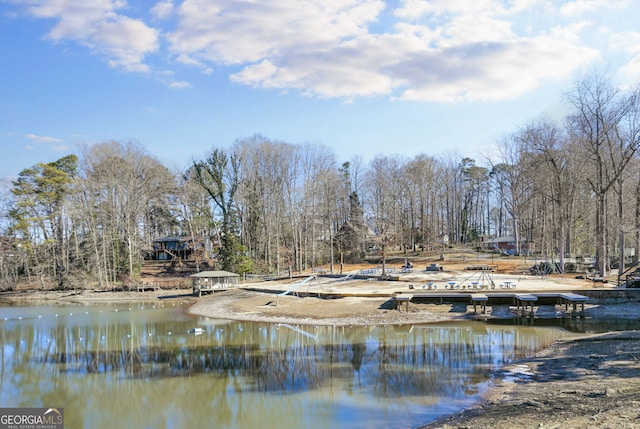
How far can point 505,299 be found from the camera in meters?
30.4

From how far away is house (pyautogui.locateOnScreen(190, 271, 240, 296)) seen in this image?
45.5 metres

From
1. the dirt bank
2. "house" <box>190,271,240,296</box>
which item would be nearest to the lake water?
the dirt bank

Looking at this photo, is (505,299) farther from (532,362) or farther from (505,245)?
(505,245)

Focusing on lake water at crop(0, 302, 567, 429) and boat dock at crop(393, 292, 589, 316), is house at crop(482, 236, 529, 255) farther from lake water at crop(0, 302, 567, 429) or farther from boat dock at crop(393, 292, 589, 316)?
lake water at crop(0, 302, 567, 429)

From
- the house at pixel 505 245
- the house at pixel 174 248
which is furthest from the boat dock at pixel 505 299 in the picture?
the house at pixel 174 248

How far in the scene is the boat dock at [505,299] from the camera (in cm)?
2880

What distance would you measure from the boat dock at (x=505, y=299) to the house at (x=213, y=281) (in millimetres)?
20885

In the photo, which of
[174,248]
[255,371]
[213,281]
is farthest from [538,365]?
[174,248]

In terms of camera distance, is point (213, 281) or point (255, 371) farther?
point (213, 281)

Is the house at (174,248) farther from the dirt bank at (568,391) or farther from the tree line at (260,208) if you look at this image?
the dirt bank at (568,391)

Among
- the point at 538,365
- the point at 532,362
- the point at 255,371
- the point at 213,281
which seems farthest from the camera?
the point at 213,281

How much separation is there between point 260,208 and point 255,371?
4155 cm

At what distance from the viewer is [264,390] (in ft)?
49.9

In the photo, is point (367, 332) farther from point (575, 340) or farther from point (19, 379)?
point (19, 379)
